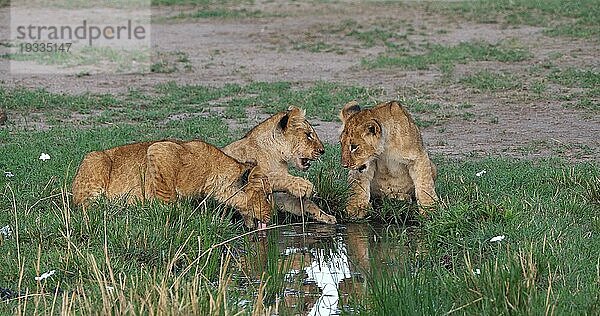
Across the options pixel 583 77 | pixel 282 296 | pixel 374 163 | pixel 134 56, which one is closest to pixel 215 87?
pixel 134 56

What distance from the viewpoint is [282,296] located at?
5758mm

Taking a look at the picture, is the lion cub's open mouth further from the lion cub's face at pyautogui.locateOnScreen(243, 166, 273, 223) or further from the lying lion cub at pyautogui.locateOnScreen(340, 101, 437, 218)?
the lion cub's face at pyautogui.locateOnScreen(243, 166, 273, 223)

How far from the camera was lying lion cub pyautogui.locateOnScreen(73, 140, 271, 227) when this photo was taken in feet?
23.6

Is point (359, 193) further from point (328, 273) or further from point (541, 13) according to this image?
point (541, 13)

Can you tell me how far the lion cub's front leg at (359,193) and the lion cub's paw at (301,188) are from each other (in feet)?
1.01

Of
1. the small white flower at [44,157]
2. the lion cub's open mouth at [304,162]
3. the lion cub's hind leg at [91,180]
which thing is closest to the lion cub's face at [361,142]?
the lion cub's open mouth at [304,162]

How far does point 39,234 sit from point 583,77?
8040 millimetres

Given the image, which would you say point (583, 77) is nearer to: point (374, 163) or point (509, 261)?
point (374, 163)

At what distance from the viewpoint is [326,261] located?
674 centimetres

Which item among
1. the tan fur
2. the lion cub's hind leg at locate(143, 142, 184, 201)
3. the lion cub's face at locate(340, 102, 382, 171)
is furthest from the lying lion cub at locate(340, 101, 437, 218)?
the lion cub's hind leg at locate(143, 142, 184, 201)

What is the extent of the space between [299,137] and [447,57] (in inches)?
281

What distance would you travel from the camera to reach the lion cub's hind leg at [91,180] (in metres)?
7.35

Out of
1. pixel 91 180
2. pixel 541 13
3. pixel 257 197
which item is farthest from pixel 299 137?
pixel 541 13

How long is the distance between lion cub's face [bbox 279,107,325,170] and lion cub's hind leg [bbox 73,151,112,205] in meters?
1.21
